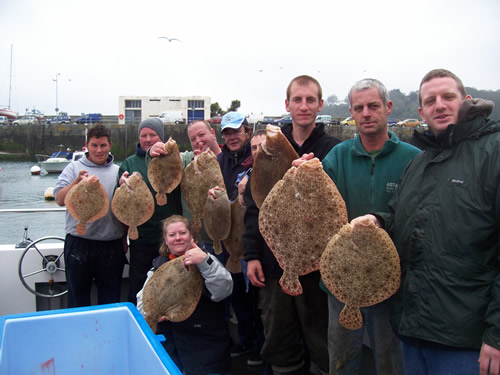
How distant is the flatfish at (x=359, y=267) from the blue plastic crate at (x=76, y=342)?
35.6 inches

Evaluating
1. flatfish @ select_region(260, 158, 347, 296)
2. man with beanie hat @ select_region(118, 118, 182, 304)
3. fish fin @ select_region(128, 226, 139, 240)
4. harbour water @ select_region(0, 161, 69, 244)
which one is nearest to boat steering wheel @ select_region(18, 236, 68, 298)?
harbour water @ select_region(0, 161, 69, 244)

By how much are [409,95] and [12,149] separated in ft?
188

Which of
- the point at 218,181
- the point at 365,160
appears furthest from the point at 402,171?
the point at 218,181

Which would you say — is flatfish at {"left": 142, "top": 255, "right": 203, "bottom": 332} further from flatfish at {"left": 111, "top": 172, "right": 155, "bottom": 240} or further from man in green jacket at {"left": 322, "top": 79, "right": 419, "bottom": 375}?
man in green jacket at {"left": 322, "top": 79, "right": 419, "bottom": 375}

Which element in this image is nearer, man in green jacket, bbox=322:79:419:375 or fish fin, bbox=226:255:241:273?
man in green jacket, bbox=322:79:419:375

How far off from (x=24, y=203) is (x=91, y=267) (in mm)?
16338

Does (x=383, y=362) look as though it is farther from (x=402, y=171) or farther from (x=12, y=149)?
(x=12, y=149)

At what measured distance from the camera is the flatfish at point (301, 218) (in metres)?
1.93

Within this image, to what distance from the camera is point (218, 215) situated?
300 cm

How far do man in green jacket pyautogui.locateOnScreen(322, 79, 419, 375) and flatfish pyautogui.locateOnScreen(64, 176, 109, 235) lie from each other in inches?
79.3

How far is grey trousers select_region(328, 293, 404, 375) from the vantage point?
7.56 feet

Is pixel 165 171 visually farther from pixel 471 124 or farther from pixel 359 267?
pixel 471 124

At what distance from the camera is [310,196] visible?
6.45 feet

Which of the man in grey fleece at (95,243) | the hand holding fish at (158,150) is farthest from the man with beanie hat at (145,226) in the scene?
the hand holding fish at (158,150)
